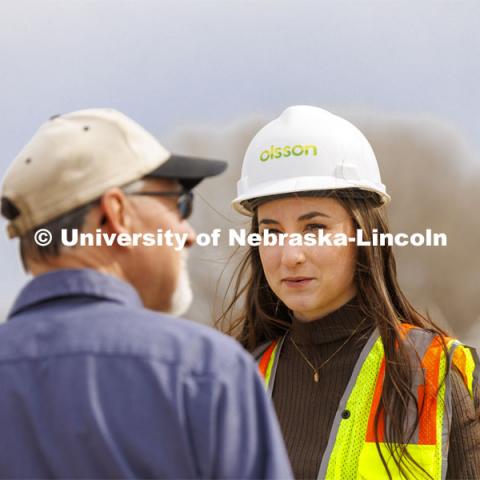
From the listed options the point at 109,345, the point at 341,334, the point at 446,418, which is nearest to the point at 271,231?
the point at 341,334

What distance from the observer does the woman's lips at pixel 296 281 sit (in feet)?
11.6

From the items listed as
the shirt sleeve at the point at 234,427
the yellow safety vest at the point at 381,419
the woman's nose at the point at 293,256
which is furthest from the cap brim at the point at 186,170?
the yellow safety vest at the point at 381,419

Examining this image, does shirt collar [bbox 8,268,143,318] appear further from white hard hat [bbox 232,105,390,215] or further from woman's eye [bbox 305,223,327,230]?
white hard hat [bbox 232,105,390,215]

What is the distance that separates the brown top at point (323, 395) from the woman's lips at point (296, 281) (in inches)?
8.1

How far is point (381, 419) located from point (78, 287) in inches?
69.4

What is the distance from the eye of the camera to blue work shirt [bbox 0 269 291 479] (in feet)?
5.87

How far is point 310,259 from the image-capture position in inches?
137

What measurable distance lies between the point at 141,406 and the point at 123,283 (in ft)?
1.02

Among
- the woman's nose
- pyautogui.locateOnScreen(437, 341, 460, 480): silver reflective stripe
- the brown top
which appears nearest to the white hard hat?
the woman's nose

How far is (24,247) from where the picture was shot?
2.03 meters

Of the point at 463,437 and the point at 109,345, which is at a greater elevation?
the point at 109,345

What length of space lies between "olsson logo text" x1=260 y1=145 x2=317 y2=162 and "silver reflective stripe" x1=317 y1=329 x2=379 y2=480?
2.75 feet

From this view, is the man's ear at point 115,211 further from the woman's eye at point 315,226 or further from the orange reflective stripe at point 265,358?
the orange reflective stripe at point 265,358

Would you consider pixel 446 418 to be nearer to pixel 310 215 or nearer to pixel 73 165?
pixel 310 215
